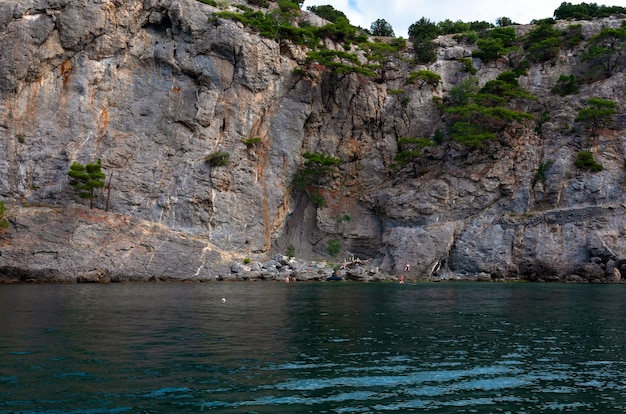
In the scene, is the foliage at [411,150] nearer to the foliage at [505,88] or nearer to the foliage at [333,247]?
the foliage at [505,88]

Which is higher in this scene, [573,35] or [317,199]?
[573,35]

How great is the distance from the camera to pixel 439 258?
56.3 metres

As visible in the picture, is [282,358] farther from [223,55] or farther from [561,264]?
[223,55]

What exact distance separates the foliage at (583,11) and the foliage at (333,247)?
58.9 metres

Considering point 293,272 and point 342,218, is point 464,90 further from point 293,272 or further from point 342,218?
point 293,272

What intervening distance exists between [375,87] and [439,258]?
28469 millimetres

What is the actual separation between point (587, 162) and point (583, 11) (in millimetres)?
45232

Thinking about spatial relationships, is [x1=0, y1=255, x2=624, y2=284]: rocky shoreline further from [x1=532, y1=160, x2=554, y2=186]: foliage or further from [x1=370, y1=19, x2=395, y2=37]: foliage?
[x1=370, y1=19, x2=395, y2=37]: foliage

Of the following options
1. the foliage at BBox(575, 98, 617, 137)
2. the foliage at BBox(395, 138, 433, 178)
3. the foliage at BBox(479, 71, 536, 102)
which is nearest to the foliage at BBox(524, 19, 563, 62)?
the foliage at BBox(479, 71, 536, 102)

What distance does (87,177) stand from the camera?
54.0m

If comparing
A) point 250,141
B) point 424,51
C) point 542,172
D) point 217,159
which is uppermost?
point 424,51

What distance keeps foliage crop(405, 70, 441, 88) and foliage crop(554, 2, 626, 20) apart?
3279 cm

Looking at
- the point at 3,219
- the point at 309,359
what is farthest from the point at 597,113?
the point at 3,219

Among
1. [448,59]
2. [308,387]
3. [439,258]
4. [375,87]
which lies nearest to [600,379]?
[308,387]
